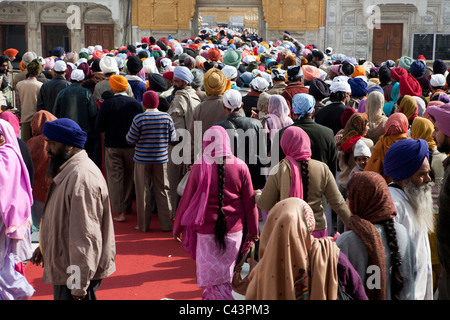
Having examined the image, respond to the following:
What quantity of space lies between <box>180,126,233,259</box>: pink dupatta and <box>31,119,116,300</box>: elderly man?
0.78m

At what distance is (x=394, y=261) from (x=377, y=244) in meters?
0.17

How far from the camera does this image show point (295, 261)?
2.78 meters

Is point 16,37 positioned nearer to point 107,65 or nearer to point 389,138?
point 107,65

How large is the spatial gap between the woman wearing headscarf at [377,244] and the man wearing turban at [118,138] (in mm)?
4536

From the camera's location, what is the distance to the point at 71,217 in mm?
3750

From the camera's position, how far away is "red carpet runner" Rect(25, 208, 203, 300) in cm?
543

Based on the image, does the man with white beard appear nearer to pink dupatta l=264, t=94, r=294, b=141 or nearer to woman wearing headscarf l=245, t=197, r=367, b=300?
woman wearing headscarf l=245, t=197, r=367, b=300

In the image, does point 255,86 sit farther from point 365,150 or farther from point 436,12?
point 436,12

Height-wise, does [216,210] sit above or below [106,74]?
below

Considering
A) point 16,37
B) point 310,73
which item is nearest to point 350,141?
point 310,73

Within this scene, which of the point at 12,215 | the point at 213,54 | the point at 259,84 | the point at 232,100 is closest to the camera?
the point at 12,215

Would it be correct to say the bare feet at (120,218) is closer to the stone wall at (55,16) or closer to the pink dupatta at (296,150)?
the pink dupatta at (296,150)

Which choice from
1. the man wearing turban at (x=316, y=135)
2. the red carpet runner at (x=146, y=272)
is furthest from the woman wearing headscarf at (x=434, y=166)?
the red carpet runner at (x=146, y=272)

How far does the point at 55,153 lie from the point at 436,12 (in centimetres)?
2426
